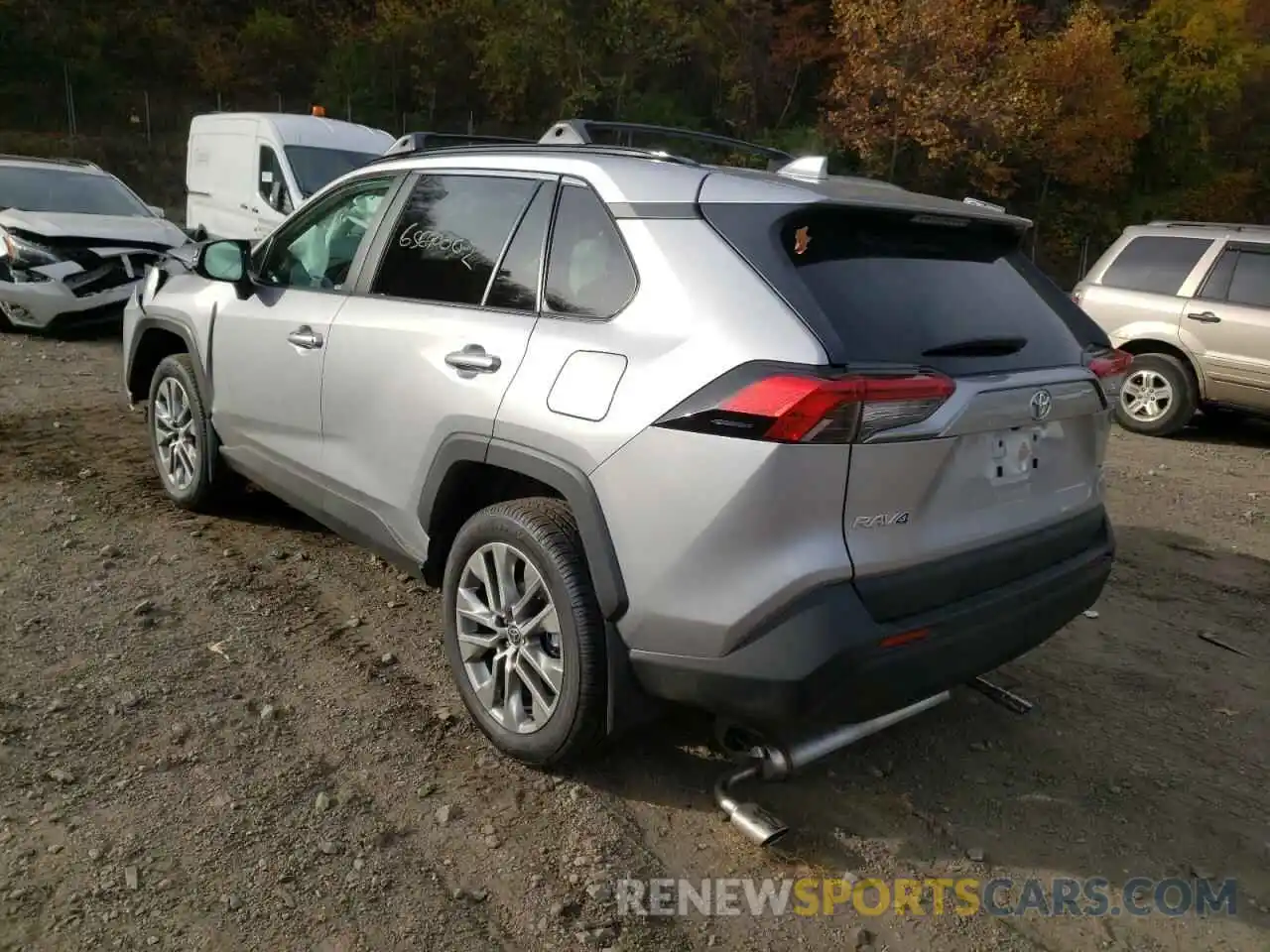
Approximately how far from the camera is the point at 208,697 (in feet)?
11.2

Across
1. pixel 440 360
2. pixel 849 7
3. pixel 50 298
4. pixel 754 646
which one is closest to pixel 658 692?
pixel 754 646

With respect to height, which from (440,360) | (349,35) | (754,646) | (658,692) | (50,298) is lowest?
(50,298)

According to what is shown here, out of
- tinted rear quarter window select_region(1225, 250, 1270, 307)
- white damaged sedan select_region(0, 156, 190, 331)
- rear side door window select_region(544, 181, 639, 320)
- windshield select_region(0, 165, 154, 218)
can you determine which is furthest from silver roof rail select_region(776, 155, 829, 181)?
windshield select_region(0, 165, 154, 218)

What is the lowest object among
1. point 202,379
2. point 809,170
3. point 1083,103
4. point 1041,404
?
point 202,379

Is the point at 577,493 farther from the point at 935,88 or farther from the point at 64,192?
the point at 935,88

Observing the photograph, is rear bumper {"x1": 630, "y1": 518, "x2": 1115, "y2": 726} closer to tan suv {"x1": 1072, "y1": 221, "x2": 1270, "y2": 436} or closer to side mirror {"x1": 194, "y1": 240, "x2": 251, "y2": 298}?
side mirror {"x1": 194, "y1": 240, "x2": 251, "y2": 298}

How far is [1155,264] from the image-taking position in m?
9.05

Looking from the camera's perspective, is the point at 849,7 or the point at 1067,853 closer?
the point at 1067,853

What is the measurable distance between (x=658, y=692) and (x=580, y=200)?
1.47 metres

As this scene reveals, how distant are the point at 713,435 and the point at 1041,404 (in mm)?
996

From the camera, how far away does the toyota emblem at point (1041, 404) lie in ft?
9.22

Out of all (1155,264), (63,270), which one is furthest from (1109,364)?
(63,270)

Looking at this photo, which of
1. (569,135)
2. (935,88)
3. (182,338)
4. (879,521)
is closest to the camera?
(879,521)

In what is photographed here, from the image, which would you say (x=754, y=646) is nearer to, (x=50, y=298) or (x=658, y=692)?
(x=658, y=692)
